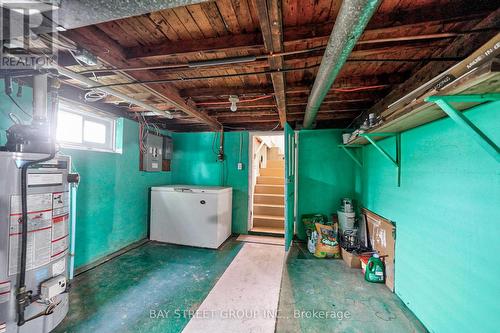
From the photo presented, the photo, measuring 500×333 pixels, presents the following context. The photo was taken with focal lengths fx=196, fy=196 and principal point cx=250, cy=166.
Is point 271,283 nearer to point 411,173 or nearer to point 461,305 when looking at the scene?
point 461,305

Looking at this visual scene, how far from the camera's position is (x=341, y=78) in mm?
2008

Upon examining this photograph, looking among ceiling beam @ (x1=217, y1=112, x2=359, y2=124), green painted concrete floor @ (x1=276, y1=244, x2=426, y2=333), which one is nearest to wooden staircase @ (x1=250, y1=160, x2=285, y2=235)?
green painted concrete floor @ (x1=276, y1=244, x2=426, y2=333)

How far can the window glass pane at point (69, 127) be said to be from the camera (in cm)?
230

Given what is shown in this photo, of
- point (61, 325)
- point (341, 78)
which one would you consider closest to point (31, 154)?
point (61, 325)

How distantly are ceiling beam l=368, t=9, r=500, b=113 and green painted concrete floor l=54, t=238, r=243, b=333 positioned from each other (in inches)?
112

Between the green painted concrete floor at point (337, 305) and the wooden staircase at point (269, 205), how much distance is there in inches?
57.7

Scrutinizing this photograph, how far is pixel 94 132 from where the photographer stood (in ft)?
8.99

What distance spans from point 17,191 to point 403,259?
3.11 metres

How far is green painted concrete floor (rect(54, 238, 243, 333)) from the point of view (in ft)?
5.36

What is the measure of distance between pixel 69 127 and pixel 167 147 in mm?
1612

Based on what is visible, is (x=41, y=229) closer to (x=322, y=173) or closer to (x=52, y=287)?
(x=52, y=287)

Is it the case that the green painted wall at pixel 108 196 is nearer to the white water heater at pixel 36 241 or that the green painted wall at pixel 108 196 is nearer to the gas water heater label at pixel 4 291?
the white water heater at pixel 36 241

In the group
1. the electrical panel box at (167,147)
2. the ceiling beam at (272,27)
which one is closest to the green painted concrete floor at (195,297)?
the electrical panel box at (167,147)

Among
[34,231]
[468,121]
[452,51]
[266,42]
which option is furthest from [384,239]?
[34,231]
